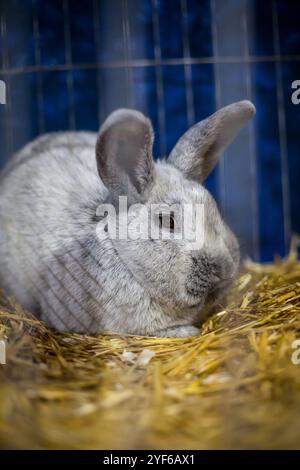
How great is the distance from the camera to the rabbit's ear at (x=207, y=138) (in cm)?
248

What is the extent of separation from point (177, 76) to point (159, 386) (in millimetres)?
2897

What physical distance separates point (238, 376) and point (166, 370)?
294 mm

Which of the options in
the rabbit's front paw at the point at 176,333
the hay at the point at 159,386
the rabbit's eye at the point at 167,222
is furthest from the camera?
the rabbit's front paw at the point at 176,333

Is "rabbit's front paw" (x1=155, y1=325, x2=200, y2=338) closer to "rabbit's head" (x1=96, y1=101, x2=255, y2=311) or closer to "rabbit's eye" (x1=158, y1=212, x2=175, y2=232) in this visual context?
"rabbit's head" (x1=96, y1=101, x2=255, y2=311)

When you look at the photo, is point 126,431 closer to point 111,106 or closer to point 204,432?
point 204,432

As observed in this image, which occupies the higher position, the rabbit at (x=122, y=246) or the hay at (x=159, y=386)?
the rabbit at (x=122, y=246)

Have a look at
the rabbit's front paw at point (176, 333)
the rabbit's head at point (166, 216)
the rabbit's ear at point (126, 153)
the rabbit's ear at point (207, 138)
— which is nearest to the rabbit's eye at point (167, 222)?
the rabbit's head at point (166, 216)

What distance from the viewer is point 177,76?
4.00 metres

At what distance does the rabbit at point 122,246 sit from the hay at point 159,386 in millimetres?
143

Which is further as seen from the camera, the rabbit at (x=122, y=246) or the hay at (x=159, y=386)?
the rabbit at (x=122, y=246)

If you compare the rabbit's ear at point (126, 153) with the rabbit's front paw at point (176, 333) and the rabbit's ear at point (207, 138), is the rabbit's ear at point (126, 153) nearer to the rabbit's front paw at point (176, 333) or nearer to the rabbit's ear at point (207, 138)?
the rabbit's ear at point (207, 138)

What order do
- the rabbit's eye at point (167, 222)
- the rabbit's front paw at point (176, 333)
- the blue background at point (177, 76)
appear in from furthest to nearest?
the blue background at point (177, 76) < the rabbit's front paw at point (176, 333) < the rabbit's eye at point (167, 222)

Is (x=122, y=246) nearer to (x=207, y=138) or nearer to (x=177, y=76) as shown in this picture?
(x=207, y=138)

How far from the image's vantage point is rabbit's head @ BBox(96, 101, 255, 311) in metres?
2.21
